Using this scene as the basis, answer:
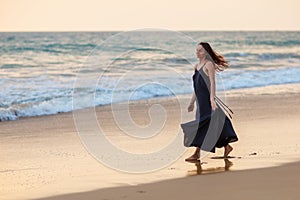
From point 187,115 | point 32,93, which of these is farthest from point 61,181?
point 32,93

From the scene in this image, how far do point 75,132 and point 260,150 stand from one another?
298 centimetres

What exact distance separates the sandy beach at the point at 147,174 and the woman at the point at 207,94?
0.23 meters

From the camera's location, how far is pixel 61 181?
7.61 metres

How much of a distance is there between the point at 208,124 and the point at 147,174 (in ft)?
4.73

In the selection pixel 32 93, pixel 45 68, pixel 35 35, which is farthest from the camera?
pixel 35 35

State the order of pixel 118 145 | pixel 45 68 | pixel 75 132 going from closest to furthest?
pixel 118 145 < pixel 75 132 < pixel 45 68

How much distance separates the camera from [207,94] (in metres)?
9.22

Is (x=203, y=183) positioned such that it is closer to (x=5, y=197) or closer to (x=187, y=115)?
(x=5, y=197)

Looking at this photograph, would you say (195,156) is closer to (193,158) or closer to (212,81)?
(193,158)

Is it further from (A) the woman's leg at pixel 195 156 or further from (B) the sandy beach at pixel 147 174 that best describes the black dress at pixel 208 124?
(B) the sandy beach at pixel 147 174

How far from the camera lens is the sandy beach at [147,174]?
702 centimetres

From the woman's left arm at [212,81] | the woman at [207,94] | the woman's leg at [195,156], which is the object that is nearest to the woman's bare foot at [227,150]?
the woman at [207,94]

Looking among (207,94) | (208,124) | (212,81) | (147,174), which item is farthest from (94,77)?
(147,174)

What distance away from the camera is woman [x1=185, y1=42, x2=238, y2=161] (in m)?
9.02
